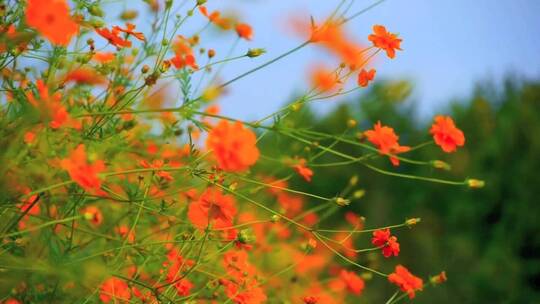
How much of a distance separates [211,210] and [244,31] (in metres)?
0.45

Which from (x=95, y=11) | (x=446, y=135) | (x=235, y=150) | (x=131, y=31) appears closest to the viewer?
(x=235, y=150)

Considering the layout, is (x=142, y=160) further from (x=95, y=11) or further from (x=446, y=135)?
(x=446, y=135)

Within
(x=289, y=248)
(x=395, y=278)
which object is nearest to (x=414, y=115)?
(x=289, y=248)

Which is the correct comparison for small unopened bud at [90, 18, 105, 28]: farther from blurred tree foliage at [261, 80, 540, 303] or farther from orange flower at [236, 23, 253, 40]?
blurred tree foliage at [261, 80, 540, 303]

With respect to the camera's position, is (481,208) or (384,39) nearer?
(384,39)

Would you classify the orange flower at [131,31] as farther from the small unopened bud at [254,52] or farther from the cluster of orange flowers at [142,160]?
the small unopened bud at [254,52]

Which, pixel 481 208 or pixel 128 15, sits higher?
pixel 128 15

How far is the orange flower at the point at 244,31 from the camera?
5.18 ft

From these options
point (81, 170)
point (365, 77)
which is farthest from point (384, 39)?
point (81, 170)

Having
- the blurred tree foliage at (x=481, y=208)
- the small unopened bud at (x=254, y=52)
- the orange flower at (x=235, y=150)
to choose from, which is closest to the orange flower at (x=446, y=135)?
the small unopened bud at (x=254, y=52)

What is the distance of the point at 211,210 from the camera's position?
56.1 inches

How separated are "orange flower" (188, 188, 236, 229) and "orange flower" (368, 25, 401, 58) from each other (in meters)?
0.49

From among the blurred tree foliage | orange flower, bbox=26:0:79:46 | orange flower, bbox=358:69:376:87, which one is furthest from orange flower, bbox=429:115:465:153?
the blurred tree foliage

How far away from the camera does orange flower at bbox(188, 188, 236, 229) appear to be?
1420 mm
